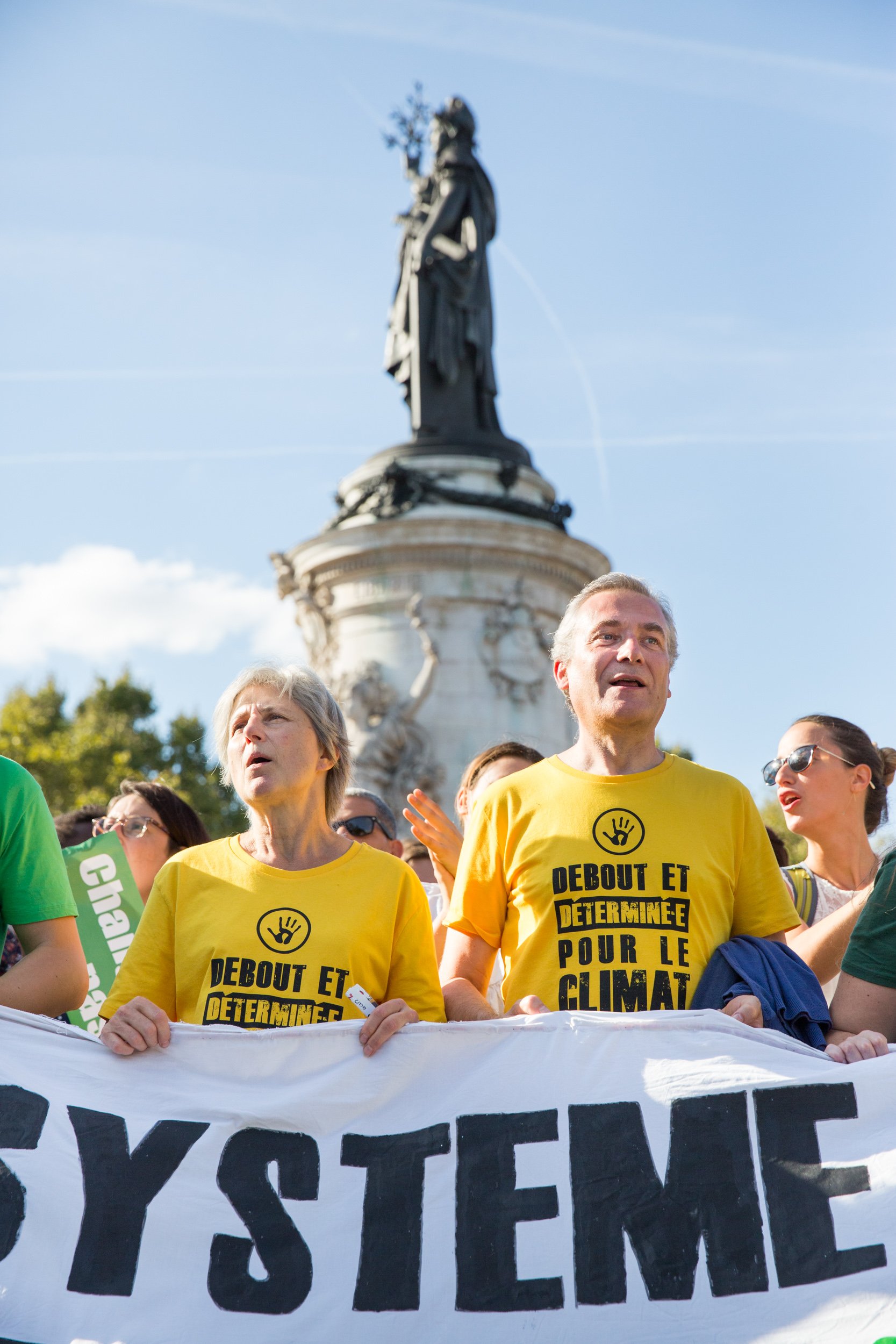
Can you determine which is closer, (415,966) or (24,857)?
(24,857)

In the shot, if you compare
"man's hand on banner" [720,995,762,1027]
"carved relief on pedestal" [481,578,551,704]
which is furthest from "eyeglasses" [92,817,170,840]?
"carved relief on pedestal" [481,578,551,704]

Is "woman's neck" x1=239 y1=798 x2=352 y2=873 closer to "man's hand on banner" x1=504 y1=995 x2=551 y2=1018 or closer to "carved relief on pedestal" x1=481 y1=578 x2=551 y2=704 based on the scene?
"man's hand on banner" x1=504 y1=995 x2=551 y2=1018

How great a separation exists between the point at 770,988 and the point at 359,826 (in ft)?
9.55

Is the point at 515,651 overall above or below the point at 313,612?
below

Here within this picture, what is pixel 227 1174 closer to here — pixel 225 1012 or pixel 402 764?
pixel 225 1012

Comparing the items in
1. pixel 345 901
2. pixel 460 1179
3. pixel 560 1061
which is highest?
pixel 345 901

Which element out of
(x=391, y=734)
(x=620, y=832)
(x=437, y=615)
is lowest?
(x=620, y=832)

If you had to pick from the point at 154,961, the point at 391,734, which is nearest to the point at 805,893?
the point at 154,961

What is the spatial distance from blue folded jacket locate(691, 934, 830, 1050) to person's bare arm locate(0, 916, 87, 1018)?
5.66ft

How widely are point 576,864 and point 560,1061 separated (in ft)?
1.79

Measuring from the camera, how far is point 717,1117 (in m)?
3.65

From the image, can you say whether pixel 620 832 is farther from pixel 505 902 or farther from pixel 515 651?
pixel 515 651

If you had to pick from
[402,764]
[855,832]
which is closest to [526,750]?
[855,832]

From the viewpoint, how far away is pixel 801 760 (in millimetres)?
5332
